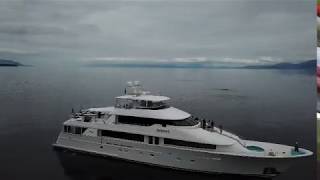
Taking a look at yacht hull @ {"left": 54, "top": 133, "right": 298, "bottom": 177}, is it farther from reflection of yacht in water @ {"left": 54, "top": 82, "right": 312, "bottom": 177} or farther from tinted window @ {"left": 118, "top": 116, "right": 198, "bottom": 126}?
tinted window @ {"left": 118, "top": 116, "right": 198, "bottom": 126}

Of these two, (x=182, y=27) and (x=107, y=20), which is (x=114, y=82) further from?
(x=182, y=27)

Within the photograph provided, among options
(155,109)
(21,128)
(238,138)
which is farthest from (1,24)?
(238,138)

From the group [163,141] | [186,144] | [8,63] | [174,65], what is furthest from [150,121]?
[8,63]

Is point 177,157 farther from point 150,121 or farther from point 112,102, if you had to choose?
point 112,102

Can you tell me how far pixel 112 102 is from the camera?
11.9 feet

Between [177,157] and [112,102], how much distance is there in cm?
82

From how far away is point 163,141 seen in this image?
11.6 feet

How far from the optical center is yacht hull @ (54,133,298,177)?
3.35 metres

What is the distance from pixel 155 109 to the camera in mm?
3572

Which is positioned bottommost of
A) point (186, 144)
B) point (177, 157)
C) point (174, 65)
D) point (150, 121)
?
point (177, 157)

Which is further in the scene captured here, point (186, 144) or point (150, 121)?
point (150, 121)

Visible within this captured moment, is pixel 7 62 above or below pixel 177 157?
above

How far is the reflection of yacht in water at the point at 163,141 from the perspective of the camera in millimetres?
3355

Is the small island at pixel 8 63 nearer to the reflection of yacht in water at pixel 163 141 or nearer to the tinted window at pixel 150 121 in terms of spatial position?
the reflection of yacht in water at pixel 163 141
